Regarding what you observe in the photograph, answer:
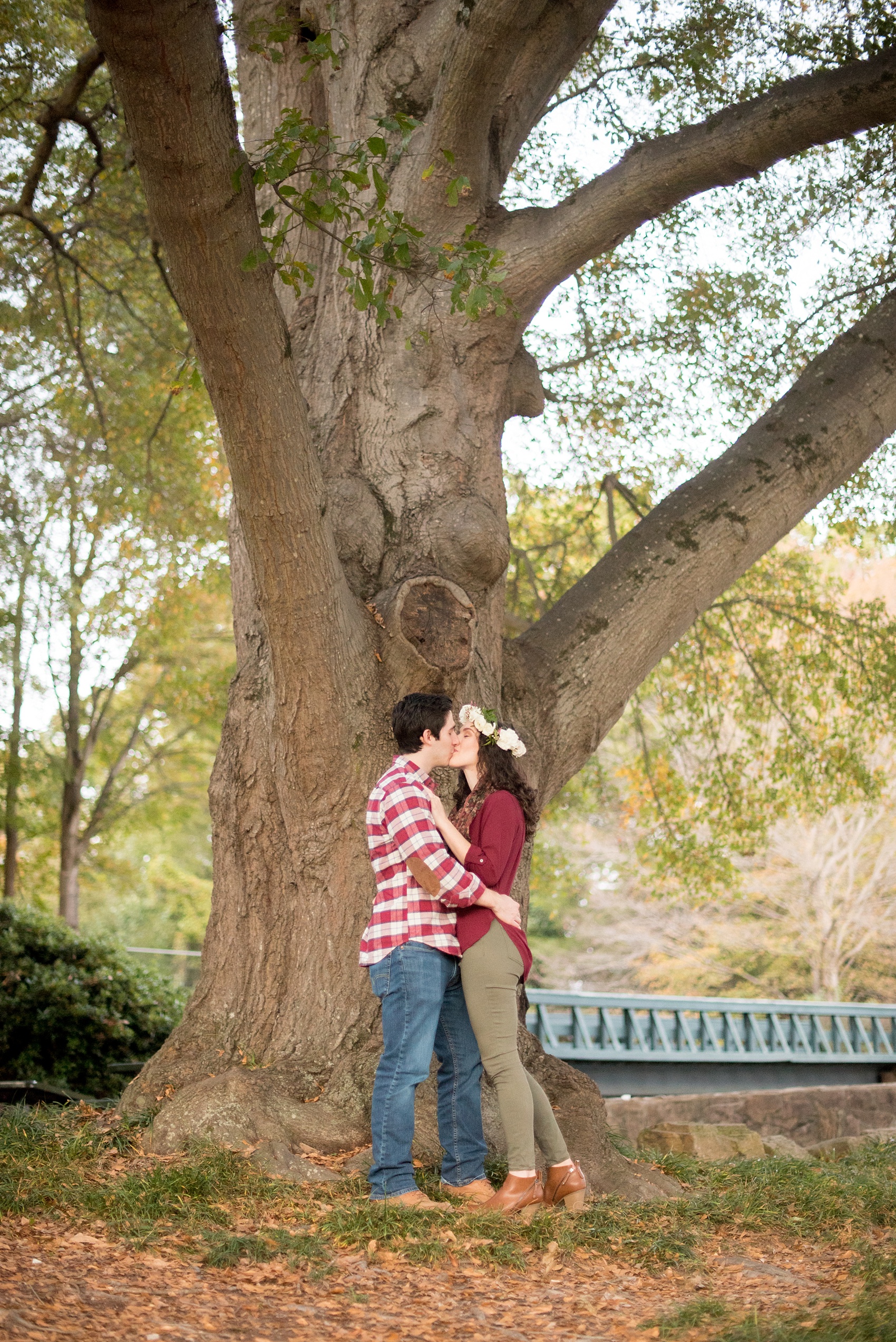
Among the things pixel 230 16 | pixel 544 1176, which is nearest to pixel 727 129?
pixel 230 16

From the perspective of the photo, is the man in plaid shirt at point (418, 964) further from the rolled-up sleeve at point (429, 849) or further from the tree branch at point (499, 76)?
the tree branch at point (499, 76)

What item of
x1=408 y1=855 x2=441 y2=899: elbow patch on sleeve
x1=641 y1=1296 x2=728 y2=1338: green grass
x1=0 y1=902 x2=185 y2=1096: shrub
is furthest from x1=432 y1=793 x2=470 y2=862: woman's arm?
x1=0 y1=902 x2=185 y2=1096: shrub

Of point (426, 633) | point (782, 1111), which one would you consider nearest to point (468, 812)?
point (426, 633)

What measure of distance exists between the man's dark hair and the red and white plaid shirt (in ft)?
0.35

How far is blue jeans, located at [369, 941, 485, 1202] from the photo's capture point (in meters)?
4.11

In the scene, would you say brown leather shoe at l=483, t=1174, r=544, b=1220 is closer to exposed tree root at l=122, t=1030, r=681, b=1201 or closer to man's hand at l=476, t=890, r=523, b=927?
exposed tree root at l=122, t=1030, r=681, b=1201

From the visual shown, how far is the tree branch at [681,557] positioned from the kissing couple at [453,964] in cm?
124

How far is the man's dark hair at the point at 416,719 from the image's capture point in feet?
14.7

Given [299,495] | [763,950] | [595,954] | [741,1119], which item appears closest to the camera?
[299,495]

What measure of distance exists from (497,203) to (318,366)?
→ 1.38 metres

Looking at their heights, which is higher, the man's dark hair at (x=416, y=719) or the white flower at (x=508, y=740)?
A: the man's dark hair at (x=416, y=719)

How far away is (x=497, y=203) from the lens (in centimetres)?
623

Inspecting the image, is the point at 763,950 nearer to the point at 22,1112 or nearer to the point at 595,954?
the point at 595,954

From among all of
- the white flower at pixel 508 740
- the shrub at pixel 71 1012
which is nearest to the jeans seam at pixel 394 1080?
the white flower at pixel 508 740
